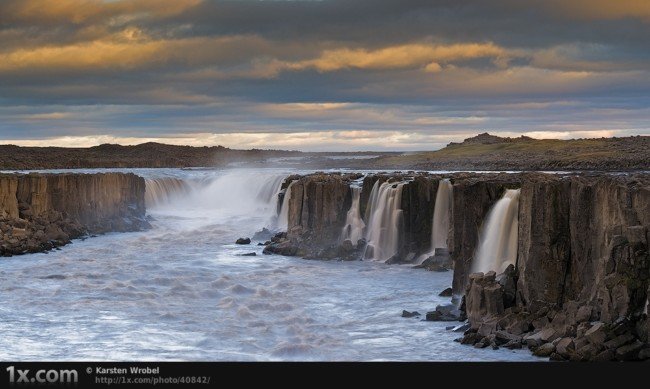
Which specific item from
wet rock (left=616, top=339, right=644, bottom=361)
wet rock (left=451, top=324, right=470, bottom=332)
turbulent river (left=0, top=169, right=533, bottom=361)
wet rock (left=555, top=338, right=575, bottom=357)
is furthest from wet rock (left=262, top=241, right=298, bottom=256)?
wet rock (left=616, top=339, right=644, bottom=361)

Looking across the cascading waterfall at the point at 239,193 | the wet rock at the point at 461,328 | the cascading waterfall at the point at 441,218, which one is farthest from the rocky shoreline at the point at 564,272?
the cascading waterfall at the point at 239,193

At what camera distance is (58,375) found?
17.9m

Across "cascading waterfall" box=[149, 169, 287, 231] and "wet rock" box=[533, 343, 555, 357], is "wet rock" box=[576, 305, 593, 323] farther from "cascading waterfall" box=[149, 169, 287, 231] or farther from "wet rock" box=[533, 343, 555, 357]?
"cascading waterfall" box=[149, 169, 287, 231]

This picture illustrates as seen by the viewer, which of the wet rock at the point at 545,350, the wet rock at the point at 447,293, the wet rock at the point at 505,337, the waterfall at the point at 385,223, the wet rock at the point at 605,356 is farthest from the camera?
the waterfall at the point at 385,223

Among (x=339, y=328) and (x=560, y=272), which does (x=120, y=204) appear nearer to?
(x=339, y=328)

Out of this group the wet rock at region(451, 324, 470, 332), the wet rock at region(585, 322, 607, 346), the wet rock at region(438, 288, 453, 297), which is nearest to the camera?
the wet rock at region(585, 322, 607, 346)

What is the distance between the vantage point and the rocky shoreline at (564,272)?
21.2 m

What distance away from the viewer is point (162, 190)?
263 feet

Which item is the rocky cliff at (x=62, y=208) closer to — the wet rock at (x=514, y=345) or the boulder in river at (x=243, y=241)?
the boulder in river at (x=243, y=241)

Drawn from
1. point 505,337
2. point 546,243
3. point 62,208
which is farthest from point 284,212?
point 505,337

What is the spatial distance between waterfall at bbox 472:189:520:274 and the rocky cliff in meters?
26.3

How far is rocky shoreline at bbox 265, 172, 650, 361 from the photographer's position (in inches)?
837

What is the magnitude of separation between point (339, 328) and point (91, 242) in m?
28.6

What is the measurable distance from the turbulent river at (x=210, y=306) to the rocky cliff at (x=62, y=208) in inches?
72.5
